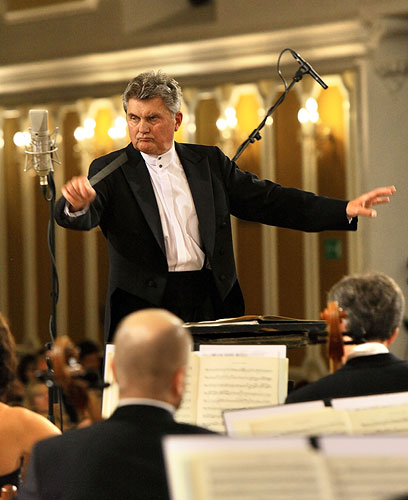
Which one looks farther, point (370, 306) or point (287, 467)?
point (370, 306)

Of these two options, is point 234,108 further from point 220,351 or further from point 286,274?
point 220,351

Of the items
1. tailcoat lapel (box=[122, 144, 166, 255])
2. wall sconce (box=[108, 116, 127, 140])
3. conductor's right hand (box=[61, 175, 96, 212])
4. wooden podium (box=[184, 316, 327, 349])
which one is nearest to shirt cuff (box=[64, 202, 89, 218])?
conductor's right hand (box=[61, 175, 96, 212])

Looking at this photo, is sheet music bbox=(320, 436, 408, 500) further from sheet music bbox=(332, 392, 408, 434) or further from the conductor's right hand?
the conductor's right hand

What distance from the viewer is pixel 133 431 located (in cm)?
189

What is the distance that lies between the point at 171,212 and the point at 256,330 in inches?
29.7

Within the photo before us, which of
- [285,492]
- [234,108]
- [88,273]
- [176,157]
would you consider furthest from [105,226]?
[88,273]

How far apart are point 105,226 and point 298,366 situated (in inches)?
227

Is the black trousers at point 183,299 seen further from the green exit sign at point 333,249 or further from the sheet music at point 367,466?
the green exit sign at point 333,249

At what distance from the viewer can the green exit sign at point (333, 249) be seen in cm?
899

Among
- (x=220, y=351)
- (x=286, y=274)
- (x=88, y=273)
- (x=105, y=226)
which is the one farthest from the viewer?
(x=88, y=273)

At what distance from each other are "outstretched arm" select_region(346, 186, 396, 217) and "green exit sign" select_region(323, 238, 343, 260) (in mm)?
5491

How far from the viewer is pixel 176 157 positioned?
3619 mm

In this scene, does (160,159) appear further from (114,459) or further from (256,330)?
(114,459)

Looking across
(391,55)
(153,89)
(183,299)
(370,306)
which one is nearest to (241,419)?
(370,306)
